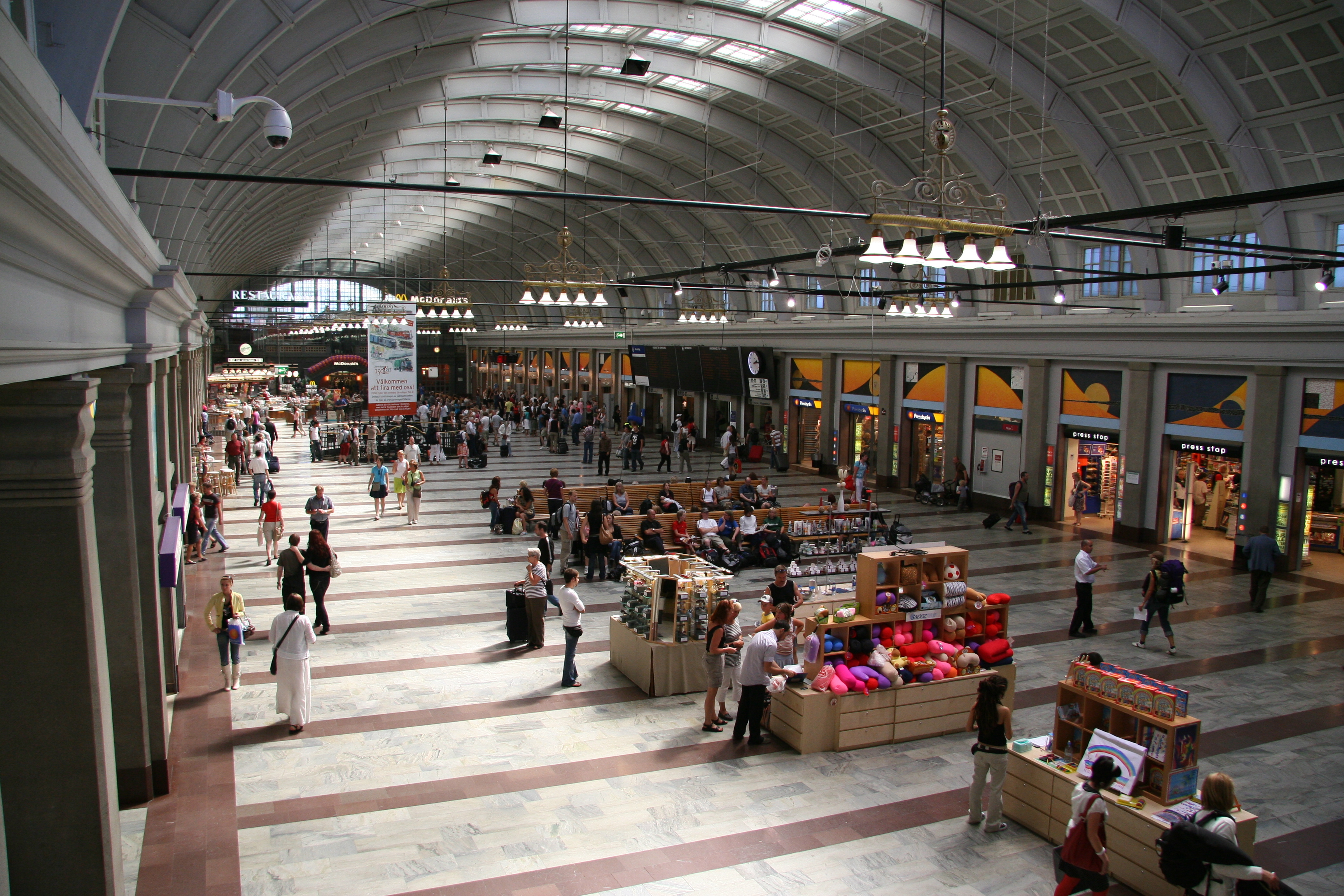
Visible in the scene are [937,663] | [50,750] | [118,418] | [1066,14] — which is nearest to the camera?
[50,750]

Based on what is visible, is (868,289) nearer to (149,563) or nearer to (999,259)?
(999,259)

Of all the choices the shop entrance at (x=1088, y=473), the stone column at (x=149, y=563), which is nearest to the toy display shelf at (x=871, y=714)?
the stone column at (x=149, y=563)

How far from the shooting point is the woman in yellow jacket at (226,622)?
29.2 ft

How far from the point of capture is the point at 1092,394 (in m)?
19.3

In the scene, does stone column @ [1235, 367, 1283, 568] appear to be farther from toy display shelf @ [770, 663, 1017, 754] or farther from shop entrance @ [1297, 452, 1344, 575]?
toy display shelf @ [770, 663, 1017, 754]

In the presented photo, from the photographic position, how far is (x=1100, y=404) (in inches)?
752

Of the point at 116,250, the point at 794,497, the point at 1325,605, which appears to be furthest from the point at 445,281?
the point at 1325,605

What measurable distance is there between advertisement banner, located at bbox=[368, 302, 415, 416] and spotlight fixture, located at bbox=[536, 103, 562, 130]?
6.61 meters

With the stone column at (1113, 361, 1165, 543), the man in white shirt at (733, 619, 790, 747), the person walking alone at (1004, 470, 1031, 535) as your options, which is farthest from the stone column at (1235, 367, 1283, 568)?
the man in white shirt at (733, 619, 790, 747)

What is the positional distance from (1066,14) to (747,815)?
46.7 ft

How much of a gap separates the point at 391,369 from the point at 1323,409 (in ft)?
63.2

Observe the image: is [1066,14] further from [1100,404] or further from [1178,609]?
[1178,609]

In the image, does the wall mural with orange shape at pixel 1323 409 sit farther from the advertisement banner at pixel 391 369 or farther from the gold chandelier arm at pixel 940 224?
the advertisement banner at pixel 391 369

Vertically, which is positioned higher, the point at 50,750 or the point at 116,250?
the point at 116,250
